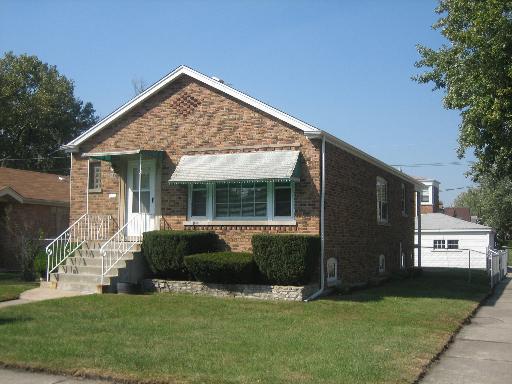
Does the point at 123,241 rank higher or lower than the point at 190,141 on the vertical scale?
lower

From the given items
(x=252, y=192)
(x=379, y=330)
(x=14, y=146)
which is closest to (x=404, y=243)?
(x=252, y=192)

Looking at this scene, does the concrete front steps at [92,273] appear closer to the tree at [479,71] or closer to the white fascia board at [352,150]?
the white fascia board at [352,150]

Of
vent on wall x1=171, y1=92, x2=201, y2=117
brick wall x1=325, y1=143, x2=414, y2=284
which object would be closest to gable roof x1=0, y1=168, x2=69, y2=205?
vent on wall x1=171, y1=92, x2=201, y2=117

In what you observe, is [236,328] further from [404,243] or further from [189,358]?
[404,243]

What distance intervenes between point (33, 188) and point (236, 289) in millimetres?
14069

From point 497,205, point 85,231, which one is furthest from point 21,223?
point 497,205

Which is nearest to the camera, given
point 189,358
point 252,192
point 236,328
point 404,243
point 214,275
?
point 189,358

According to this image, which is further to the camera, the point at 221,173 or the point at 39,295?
the point at 221,173

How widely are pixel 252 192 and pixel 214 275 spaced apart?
251 cm

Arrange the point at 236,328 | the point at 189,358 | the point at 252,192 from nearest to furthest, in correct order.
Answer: the point at 189,358 → the point at 236,328 → the point at 252,192

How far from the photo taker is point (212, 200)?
15.9 metres

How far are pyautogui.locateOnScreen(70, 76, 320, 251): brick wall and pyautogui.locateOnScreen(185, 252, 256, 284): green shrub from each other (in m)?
1.13

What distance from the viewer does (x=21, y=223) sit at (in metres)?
23.2

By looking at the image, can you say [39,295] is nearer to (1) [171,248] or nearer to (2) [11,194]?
(1) [171,248]
